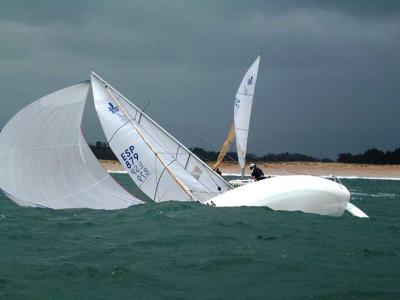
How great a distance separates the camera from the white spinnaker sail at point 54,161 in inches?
652

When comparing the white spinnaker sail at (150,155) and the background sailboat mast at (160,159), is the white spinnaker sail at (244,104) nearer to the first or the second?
the white spinnaker sail at (150,155)

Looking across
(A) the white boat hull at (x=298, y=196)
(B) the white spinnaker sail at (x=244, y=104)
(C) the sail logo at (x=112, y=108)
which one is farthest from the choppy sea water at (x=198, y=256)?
(B) the white spinnaker sail at (x=244, y=104)

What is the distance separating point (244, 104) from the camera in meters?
34.6

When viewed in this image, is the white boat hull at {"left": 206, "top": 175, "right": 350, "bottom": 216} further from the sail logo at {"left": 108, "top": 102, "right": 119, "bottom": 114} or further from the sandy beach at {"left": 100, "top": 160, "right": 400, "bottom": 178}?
the sandy beach at {"left": 100, "top": 160, "right": 400, "bottom": 178}

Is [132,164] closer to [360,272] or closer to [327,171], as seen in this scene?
[360,272]

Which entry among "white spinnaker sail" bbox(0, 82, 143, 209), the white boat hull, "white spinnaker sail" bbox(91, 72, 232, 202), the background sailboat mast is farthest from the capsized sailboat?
"white spinnaker sail" bbox(0, 82, 143, 209)

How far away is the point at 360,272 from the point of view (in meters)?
9.26

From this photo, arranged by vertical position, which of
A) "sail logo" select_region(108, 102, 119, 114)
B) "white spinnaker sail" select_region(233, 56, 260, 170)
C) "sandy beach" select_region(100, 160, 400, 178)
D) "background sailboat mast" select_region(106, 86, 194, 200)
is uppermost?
"white spinnaker sail" select_region(233, 56, 260, 170)

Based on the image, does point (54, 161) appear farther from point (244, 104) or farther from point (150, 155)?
point (244, 104)

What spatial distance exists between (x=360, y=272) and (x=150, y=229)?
5084 millimetres

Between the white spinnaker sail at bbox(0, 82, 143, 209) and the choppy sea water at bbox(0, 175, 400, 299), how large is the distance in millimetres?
1208

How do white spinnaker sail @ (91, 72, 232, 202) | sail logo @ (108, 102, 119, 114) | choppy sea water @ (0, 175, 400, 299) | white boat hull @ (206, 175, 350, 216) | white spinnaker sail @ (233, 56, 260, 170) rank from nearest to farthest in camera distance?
choppy sea water @ (0, 175, 400, 299)
white boat hull @ (206, 175, 350, 216)
white spinnaker sail @ (91, 72, 232, 202)
sail logo @ (108, 102, 119, 114)
white spinnaker sail @ (233, 56, 260, 170)

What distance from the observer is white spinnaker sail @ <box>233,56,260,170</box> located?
34.3 m

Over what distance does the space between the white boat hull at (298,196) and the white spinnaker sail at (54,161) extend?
3765mm
